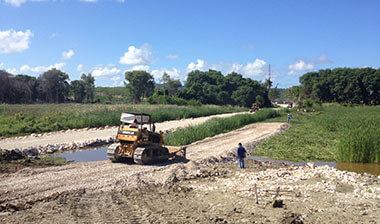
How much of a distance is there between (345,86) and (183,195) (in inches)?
3779

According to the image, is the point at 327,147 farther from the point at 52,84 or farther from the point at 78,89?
the point at 78,89

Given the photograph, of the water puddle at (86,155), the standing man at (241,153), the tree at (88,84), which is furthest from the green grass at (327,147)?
the tree at (88,84)

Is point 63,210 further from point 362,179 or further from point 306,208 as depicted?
point 362,179

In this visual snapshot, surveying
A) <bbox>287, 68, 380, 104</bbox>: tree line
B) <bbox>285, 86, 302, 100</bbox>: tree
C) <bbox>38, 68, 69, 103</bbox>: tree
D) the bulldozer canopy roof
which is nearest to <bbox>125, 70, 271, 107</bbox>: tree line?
<bbox>287, 68, 380, 104</bbox>: tree line

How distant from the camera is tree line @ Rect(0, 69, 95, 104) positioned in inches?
2564

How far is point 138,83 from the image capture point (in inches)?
3354

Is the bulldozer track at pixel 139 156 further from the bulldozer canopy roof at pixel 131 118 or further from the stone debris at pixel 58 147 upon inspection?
the stone debris at pixel 58 147

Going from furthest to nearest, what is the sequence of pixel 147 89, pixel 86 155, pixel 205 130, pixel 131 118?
pixel 147 89
pixel 205 130
pixel 86 155
pixel 131 118

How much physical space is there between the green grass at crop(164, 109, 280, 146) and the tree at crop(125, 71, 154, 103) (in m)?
44.9

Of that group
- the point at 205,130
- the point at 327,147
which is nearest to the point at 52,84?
the point at 205,130

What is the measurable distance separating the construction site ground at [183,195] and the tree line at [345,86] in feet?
269

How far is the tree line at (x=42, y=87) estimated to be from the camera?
65125 millimetres

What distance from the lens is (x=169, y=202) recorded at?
1067cm

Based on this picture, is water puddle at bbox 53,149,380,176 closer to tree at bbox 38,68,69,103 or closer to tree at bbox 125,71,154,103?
tree at bbox 38,68,69,103
